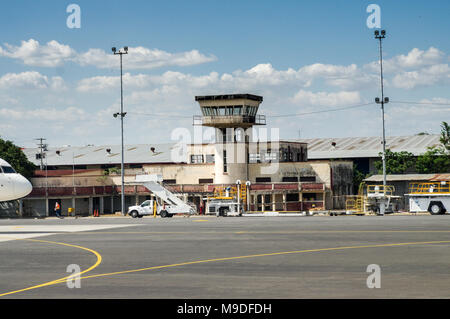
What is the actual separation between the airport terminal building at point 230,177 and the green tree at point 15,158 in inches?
130

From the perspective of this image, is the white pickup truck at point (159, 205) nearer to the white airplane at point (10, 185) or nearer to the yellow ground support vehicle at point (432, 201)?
the yellow ground support vehicle at point (432, 201)

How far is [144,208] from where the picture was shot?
64625 mm

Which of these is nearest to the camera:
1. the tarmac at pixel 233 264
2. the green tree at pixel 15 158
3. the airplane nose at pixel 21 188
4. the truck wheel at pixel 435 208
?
the tarmac at pixel 233 264

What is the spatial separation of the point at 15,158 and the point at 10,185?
45.8 metres

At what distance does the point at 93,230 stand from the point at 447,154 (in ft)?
193

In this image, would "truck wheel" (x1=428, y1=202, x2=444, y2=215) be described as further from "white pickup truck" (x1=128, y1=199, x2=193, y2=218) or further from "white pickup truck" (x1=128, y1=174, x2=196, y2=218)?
"white pickup truck" (x1=128, y1=199, x2=193, y2=218)

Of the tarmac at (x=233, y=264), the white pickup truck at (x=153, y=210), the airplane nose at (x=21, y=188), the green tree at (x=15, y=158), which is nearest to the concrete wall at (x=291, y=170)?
the white pickup truck at (x=153, y=210)

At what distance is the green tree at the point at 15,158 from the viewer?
271 feet

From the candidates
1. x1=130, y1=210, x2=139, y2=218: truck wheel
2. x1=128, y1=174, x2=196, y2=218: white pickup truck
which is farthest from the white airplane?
x1=130, y1=210, x2=139, y2=218: truck wheel

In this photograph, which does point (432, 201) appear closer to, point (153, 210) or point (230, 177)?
point (153, 210)

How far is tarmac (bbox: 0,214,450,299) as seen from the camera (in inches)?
677
